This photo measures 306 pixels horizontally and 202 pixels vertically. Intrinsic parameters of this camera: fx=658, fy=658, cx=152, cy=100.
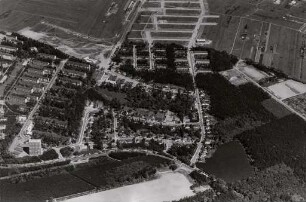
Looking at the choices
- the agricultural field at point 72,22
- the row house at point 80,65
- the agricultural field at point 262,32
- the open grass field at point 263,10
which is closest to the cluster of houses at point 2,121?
the row house at point 80,65

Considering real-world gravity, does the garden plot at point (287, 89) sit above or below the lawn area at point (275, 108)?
above

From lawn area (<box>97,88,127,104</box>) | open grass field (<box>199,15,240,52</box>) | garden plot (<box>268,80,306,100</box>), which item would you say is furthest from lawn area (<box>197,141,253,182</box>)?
open grass field (<box>199,15,240,52</box>)

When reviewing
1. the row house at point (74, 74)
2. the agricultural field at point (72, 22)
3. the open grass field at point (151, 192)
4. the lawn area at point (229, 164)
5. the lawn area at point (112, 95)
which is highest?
the agricultural field at point (72, 22)

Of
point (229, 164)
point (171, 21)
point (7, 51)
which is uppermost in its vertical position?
point (171, 21)

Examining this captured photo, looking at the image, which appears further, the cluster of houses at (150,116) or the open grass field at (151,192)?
the cluster of houses at (150,116)

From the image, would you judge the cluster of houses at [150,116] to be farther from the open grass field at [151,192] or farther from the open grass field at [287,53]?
the open grass field at [287,53]

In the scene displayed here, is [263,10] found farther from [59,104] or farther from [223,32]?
[59,104]

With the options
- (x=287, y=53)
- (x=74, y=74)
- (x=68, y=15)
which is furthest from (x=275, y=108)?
(x=68, y=15)
